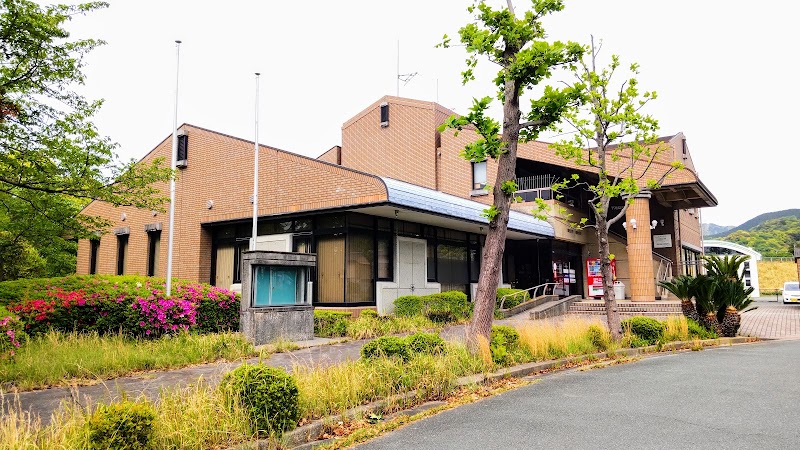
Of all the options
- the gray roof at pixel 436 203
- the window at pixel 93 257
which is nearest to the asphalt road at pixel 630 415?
the gray roof at pixel 436 203

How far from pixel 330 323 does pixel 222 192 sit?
9.70 metres

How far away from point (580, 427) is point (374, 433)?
7.23 ft

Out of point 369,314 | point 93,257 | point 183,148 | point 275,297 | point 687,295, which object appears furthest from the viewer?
point 93,257

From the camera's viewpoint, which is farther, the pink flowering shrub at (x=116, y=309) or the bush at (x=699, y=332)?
the bush at (x=699, y=332)

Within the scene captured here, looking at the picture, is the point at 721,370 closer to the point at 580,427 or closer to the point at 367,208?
the point at 580,427

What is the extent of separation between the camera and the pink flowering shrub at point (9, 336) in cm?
859

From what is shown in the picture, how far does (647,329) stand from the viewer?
1252cm

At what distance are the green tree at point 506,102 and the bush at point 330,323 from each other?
5081 millimetres

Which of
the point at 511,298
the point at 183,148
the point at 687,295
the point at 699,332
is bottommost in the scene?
the point at 699,332

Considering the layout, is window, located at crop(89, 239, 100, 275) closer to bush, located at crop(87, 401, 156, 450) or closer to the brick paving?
bush, located at crop(87, 401, 156, 450)

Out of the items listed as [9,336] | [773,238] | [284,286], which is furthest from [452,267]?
[773,238]

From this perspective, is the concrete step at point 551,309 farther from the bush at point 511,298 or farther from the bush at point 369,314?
the bush at point 369,314

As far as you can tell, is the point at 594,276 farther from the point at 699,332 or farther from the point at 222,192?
the point at 222,192

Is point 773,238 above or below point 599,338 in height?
above
